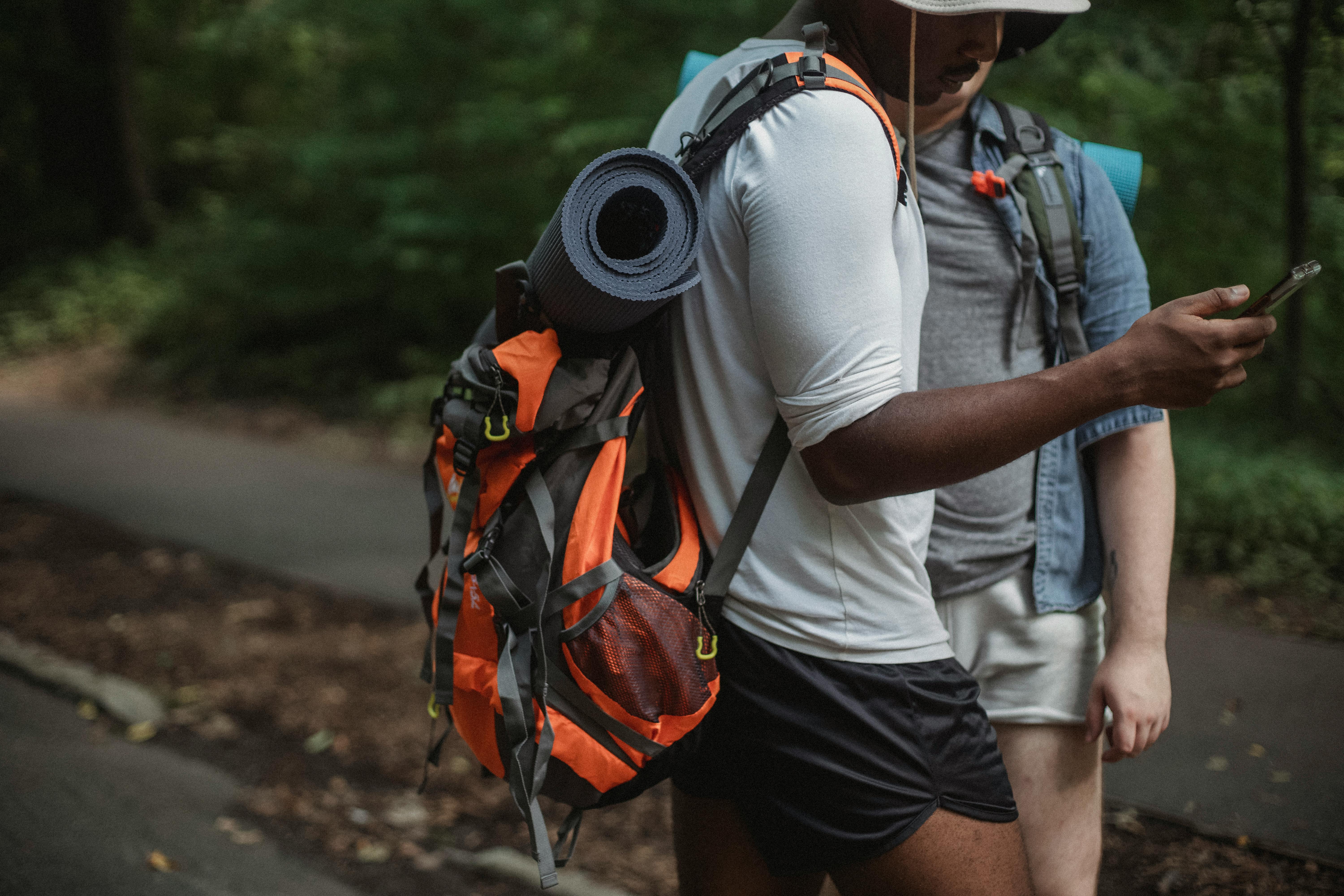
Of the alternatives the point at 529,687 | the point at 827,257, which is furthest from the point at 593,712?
the point at 827,257

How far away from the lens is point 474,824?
3609 mm

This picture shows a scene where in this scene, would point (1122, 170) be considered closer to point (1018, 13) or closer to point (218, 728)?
point (1018, 13)

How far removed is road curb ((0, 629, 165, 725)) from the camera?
4199mm

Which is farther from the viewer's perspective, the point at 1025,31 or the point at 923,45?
the point at 1025,31

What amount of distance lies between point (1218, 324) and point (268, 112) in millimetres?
18181

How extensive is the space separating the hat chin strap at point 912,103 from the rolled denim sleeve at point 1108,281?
0.35 m

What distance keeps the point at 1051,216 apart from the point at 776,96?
57cm

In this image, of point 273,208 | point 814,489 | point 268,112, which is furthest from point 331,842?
Result: point 268,112

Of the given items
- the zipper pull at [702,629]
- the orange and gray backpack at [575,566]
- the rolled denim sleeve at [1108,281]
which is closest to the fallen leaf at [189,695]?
the orange and gray backpack at [575,566]

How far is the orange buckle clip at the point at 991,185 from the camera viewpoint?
1.69 m

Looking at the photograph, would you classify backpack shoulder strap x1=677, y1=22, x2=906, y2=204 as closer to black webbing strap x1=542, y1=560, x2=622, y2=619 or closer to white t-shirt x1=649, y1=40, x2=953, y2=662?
white t-shirt x1=649, y1=40, x2=953, y2=662

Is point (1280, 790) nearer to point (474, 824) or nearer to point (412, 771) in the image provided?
point (474, 824)

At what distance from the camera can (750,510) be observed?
1.51m

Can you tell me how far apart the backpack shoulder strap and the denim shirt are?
1.28 ft
